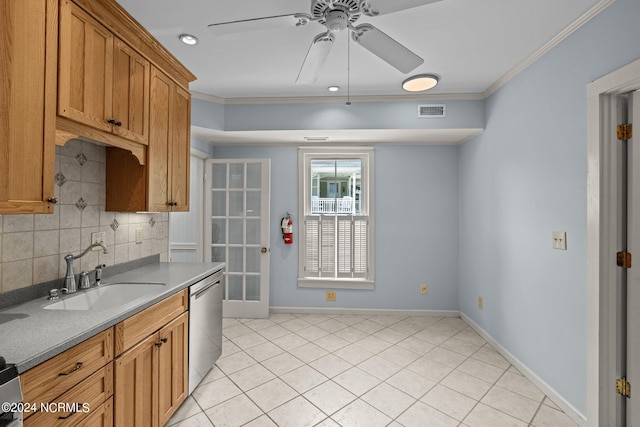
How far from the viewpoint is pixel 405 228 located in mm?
3842

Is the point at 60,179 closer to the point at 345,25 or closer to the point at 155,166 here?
the point at 155,166

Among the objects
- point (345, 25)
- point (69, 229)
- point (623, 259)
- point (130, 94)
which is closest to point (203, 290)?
point (69, 229)

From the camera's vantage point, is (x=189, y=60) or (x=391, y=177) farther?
(x=391, y=177)

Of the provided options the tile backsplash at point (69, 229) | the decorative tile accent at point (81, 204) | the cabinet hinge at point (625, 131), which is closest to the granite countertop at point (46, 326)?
the tile backsplash at point (69, 229)

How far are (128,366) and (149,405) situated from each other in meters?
0.34

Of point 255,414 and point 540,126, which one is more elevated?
point 540,126

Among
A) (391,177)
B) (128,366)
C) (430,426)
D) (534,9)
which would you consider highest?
(534,9)

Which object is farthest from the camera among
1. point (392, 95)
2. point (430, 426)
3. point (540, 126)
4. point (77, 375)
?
point (392, 95)

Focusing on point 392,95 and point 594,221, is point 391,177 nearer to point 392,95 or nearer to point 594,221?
point 392,95

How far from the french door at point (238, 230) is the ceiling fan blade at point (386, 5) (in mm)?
2543

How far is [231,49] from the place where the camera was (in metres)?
2.32

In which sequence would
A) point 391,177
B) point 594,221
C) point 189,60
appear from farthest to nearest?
1. point 391,177
2. point 189,60
3. point 594,221

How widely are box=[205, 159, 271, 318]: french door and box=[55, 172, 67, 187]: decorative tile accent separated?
2.00 meters

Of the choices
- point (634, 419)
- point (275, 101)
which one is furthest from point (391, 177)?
point (634, 419)
